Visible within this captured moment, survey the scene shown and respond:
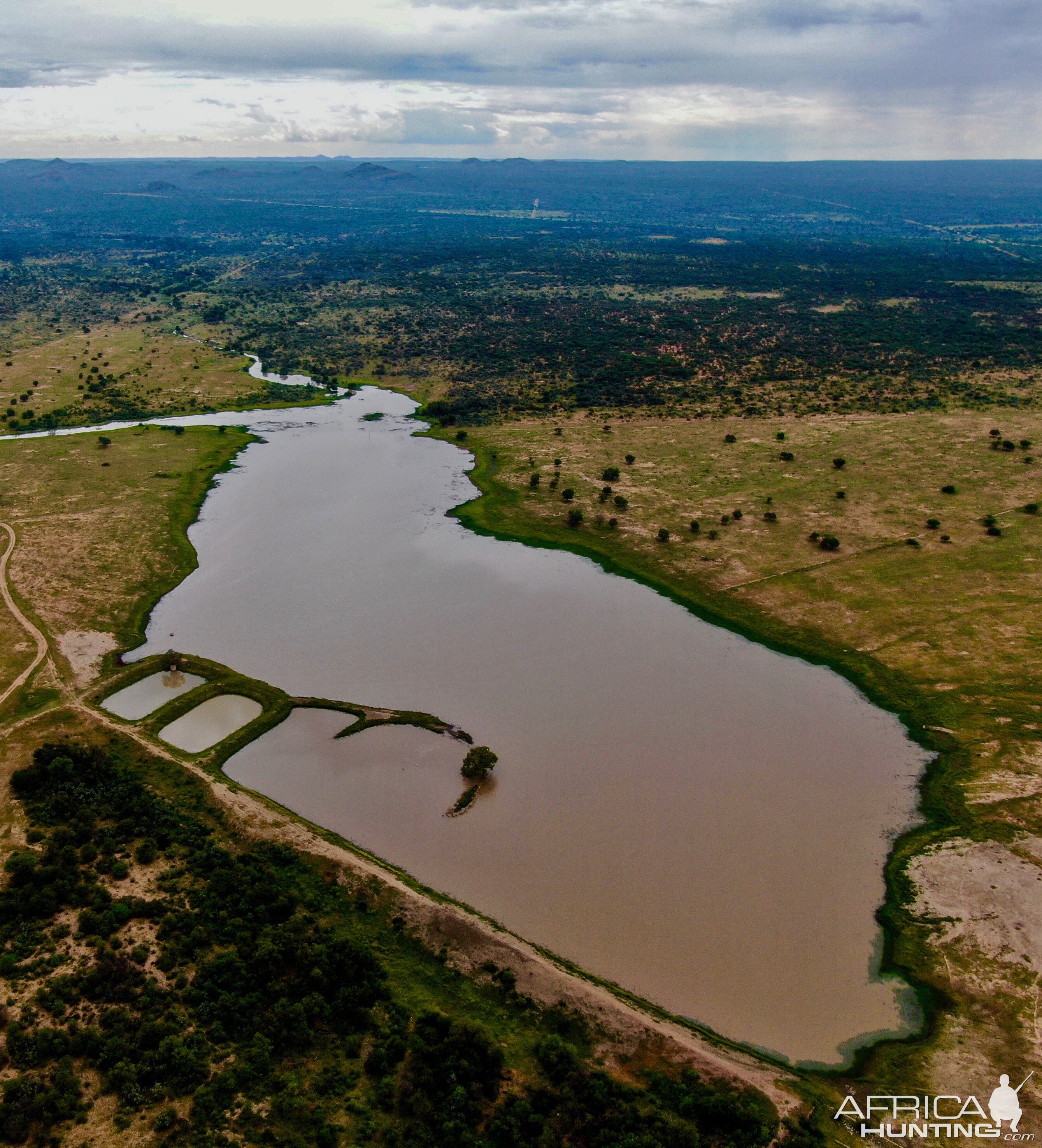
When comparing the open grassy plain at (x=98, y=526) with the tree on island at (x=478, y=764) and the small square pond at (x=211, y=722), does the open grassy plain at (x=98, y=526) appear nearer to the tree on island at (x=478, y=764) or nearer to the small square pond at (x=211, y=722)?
the small square pond at (x=211, y=722)

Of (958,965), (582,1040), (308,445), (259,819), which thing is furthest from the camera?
(308,445)

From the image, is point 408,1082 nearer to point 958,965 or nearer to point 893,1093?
point 893,1093

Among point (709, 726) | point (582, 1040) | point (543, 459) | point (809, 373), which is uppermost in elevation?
point (809, 373)


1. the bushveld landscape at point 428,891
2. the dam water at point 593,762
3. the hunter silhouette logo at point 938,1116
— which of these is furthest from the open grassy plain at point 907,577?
the dam water at point 593,762

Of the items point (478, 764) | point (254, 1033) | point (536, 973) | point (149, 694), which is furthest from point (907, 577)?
→ point (149, 694)

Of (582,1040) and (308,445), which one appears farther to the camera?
(308,445)

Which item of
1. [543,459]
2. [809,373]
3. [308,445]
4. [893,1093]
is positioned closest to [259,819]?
[893,1093]

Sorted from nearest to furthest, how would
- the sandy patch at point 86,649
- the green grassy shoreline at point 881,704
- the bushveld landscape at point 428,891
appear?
1. the bushveld landscape at point 428,891
2. the green grassy shoreline at point 881,704
3. the sandy patch at point 86,649
